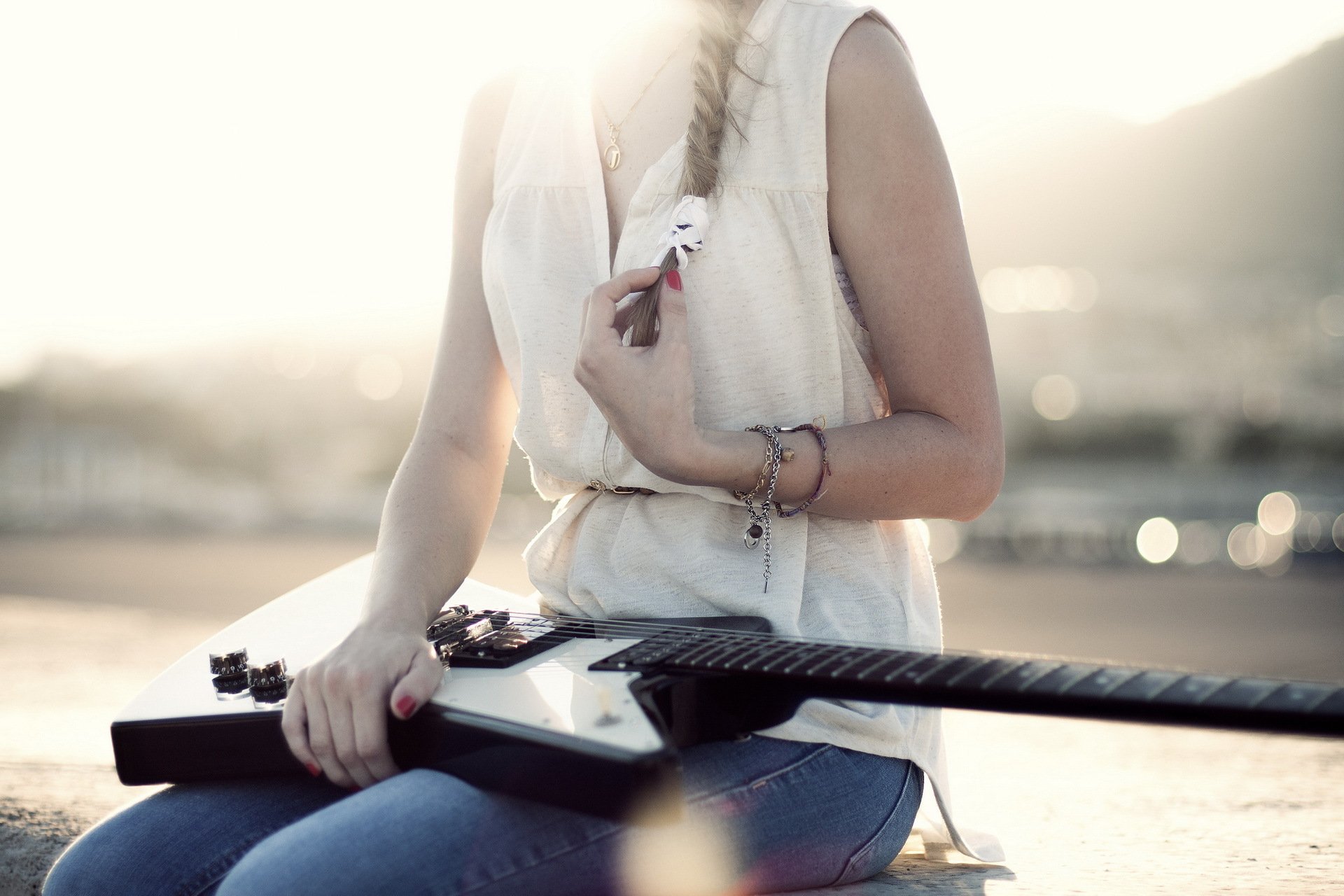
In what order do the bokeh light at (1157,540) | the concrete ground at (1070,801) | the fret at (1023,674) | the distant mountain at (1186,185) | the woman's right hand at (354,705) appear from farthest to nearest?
the distant mountain at (1186,185)
the bokeh light at (1157,540)
the concrete ground at (1070,801)
the woman's right hand at (354,705)
the fret at (1023,674)

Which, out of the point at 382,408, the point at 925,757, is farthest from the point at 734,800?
the point at 382,408

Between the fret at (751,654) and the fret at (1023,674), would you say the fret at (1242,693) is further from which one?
the fret at (751,654)

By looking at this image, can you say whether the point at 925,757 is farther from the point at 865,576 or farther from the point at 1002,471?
the point at 1002,471

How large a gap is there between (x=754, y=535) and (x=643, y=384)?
0.27 meters

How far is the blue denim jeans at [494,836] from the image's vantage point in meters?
1.04

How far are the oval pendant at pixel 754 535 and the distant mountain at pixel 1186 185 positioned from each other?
60796 mm

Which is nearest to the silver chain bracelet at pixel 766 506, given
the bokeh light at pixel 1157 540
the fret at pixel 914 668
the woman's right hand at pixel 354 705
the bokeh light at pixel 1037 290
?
the fret at pixel 914 668

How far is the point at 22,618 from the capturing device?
6234mm

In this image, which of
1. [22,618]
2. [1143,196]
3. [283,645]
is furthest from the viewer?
[1143,196]

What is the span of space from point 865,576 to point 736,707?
1.06 feet

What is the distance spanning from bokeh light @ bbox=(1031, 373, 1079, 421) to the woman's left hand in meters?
47.4

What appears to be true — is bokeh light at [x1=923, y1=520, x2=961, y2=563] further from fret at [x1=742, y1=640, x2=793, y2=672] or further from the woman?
fret at [x1=742, y1=640, x2=793, y2=672]

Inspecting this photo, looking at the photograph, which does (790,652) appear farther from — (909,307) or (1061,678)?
(909,307)

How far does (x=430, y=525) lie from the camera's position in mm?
1541
